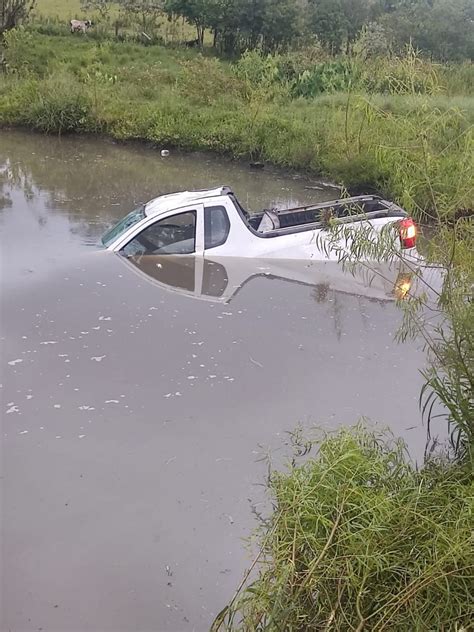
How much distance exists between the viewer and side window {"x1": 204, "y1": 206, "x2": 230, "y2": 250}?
8289mm

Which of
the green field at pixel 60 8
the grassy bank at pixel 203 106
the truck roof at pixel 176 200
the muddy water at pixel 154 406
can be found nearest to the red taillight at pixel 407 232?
the muddy water at pixel 154 406

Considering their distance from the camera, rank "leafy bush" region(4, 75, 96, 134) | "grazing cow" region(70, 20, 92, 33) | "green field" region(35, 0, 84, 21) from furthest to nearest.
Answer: "green field" region(35, 0, 84, 21), "grazing cow" region(70, 20, 92, 33), "leafy bush" region(4, 75, 96, 134)

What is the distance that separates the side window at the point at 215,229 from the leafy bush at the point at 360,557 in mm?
4582

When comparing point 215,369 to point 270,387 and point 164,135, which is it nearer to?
point 270,387

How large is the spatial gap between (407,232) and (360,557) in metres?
3.05

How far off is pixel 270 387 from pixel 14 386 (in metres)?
2.17

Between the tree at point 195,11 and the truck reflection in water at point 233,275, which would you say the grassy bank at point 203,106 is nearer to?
the truck reflection in water at point 233,275

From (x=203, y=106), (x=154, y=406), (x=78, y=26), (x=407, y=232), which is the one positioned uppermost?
(x=78, y=26)

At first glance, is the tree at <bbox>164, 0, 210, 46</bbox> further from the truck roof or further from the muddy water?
the truck roof

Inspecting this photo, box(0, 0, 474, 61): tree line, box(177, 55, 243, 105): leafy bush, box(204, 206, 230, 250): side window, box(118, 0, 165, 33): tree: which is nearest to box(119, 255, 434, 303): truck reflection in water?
box(204, 206, 230, 250): side window

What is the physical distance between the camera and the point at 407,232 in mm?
5789

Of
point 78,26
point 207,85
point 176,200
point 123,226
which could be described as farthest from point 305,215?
point 78,26

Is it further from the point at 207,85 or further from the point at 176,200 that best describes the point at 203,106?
the point at 176,200

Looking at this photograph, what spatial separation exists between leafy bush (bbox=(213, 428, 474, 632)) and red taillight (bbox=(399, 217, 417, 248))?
1.72m
